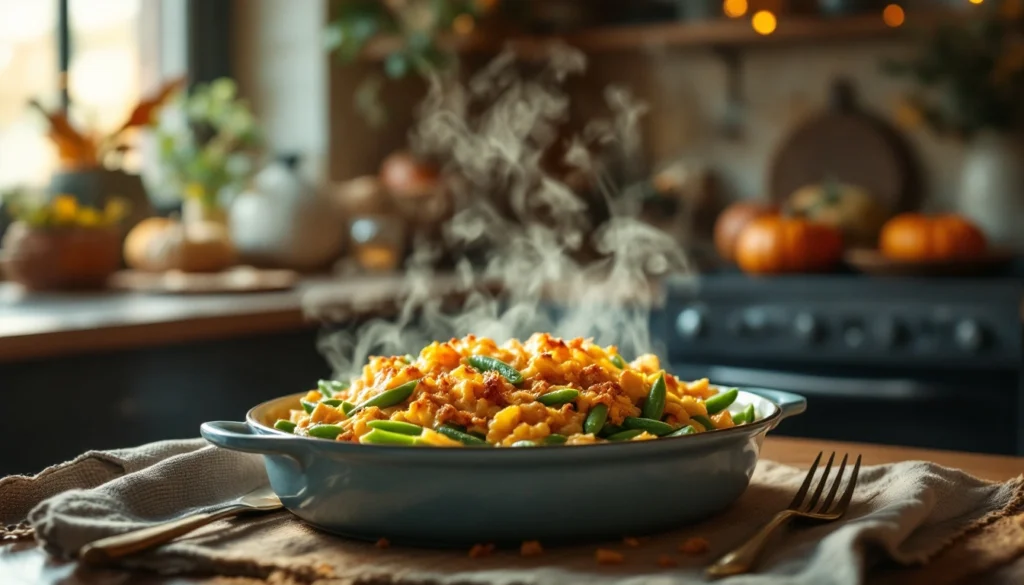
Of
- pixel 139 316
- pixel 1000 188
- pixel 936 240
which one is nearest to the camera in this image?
pixel 139 316

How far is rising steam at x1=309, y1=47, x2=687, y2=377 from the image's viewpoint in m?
3.12

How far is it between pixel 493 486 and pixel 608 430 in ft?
0.45

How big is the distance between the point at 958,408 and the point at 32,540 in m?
2.24

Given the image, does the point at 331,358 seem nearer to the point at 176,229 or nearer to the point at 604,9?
the point at 176,229

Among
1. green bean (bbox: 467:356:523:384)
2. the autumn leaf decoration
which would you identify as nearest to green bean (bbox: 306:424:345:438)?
green bean (bbox: 467:356:523:384)

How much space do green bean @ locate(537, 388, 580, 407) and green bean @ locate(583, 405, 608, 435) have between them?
18mm

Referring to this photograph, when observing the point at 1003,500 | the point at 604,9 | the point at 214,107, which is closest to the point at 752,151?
the point at 604,9

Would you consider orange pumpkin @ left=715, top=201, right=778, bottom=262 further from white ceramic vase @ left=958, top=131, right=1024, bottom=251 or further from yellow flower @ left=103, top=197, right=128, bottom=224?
yellow flower @ left=103, top=197, right=128, bottom=224

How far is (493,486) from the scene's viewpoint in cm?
77

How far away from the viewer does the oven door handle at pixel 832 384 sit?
2709 mm

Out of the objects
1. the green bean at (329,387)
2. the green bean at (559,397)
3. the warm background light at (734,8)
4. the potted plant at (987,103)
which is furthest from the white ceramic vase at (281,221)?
the green bean at (559,397)

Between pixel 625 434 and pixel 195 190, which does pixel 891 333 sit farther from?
pixel 625 434

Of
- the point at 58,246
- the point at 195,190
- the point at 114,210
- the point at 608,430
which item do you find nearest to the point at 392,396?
the point at 608,430

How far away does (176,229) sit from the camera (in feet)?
9.68
